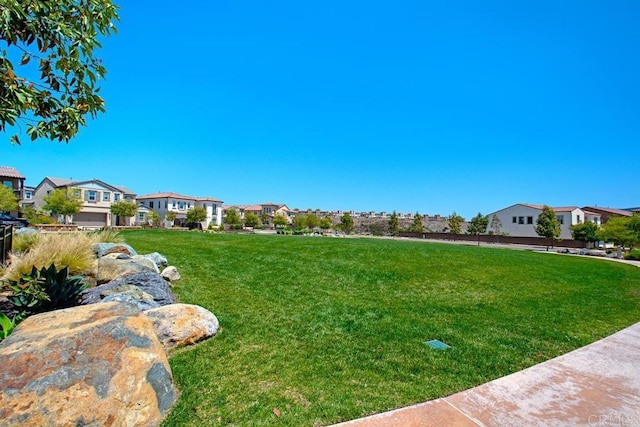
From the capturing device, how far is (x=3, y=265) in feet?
20.5

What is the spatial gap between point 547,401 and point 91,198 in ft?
178

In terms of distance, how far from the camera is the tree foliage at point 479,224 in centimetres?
5471

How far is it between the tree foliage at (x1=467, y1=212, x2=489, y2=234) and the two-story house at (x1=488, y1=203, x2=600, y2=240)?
1.97m

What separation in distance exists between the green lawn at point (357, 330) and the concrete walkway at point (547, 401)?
0.19 m

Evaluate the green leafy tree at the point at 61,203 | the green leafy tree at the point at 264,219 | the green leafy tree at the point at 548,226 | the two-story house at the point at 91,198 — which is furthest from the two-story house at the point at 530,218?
the two-story house at the point at 91,198

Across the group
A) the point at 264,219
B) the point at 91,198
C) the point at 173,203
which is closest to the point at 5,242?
the point at 91,198

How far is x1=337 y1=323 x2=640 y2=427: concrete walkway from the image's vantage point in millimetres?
2777

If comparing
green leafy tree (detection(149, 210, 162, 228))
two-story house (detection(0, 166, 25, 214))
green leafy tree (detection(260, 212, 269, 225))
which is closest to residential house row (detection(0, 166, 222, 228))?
green leafy tree (detection(149, 210, 162, 228))

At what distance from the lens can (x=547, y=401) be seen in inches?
123

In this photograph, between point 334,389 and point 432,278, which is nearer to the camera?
point 334,389

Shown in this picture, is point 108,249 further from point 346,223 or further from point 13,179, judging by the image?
point 346,223

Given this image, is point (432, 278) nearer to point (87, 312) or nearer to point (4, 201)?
point (87, 312)

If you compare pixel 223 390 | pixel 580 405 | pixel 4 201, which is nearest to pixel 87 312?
pixel 223 390

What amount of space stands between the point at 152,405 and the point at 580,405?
402 cm
